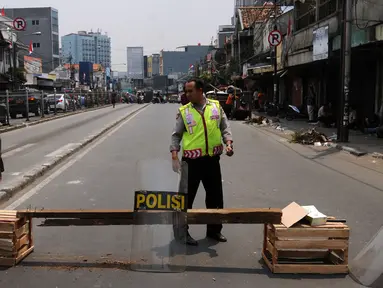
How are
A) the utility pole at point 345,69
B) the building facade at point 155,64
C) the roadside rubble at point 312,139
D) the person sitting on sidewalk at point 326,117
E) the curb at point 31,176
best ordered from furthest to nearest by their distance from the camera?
1. the building facade at point 155,64
2. the person sitting on sidewalk at point 326,117
3. the roadside rubble at point 312,139
4. the utility pole at point 345,69
5. the curb at point 31,176

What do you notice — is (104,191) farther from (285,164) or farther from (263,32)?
(263,32)

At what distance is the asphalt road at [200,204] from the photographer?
14.5ft

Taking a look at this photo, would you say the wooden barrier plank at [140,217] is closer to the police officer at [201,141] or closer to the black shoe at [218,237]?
the police officer at [201,141]

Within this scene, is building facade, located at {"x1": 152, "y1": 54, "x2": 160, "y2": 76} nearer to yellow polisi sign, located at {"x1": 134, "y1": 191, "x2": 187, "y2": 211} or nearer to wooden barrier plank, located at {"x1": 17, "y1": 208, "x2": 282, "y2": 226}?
wooden barrier plank, located at {"x1": 17, "y1": 208, "x2": 282, "y2": 226}

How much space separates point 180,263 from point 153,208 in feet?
1.95

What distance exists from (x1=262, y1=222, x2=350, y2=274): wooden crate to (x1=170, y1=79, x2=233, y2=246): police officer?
3.42 ft

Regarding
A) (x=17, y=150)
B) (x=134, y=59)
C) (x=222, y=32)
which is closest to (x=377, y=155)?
(x=17, y=150)

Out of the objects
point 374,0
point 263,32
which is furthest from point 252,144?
point 263,32

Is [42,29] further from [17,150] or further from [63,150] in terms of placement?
[63,150]

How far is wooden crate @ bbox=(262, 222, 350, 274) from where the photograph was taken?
4488 millimetres

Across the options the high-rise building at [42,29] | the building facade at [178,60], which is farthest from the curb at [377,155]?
the building facade at [178,60]

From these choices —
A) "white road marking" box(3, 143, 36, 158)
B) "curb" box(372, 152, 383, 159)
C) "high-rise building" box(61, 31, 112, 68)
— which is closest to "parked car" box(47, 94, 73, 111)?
"white road marking" box(3, 143, 36, 158)

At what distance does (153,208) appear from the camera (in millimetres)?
4730

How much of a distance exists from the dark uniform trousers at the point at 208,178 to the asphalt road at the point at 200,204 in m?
0.37
